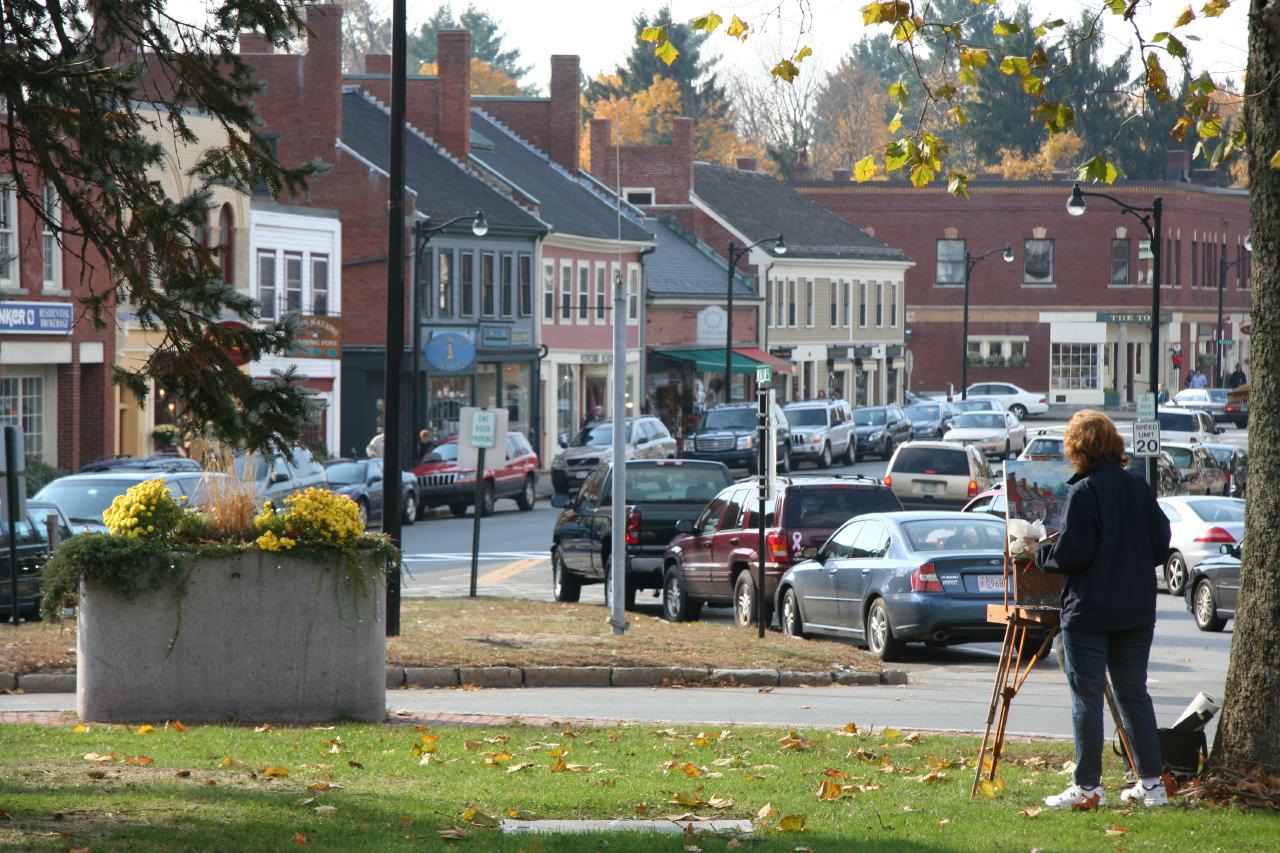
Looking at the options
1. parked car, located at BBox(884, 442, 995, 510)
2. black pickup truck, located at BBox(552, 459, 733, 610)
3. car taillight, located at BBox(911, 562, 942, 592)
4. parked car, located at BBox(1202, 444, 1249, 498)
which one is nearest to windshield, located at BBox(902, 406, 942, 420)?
parked car, located at BBox(1202, 444, 1249, 498)

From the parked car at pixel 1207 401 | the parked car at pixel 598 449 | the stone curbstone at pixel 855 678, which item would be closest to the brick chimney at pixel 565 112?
the parked car at pixel 598 449

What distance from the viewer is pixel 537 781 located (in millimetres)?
9414

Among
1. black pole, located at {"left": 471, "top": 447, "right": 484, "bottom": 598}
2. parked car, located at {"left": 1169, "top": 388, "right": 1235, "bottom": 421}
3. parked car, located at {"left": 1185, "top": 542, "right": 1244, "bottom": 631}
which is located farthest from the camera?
parked car, located at {"left": 1169, "top": 388, "right": 1235, "bottom": 421}

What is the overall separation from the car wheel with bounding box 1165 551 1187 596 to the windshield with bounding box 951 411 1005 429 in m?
30.8

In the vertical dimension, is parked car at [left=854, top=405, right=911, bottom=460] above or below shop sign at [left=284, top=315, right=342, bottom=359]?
below

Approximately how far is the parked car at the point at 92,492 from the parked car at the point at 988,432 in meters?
34.6

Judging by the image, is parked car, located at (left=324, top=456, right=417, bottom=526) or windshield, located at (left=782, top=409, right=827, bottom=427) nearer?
parked car, located at (left=324, top=456, right=417, bottom=526)

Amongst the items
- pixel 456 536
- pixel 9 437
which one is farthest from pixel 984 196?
pixel 9 437

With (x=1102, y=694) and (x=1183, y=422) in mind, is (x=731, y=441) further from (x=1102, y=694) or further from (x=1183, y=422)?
(x=1102, y=694)

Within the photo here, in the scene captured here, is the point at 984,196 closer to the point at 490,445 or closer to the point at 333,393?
the point at 333,393

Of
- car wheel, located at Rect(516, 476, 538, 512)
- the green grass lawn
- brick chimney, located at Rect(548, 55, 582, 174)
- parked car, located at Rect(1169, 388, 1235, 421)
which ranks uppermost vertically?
brick chimney, located at Rect(548, 55, 582, 174)

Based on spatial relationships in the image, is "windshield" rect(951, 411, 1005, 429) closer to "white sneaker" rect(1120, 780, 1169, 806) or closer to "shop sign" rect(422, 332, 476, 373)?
"shop sign" rect(422, 332, 476, 373)

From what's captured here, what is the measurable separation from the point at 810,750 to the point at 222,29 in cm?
551

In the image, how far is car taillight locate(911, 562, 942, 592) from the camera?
1786 cm
